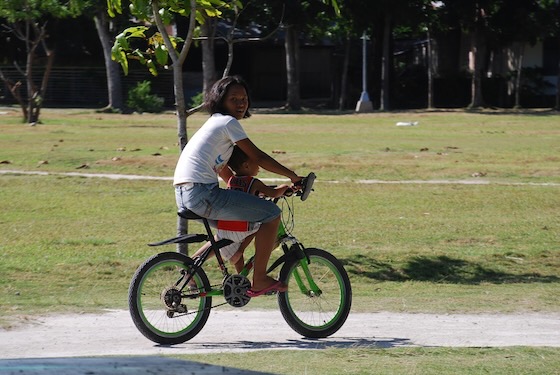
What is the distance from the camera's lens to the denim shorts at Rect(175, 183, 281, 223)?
7207 mm

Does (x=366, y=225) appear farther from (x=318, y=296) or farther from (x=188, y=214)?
(x=188, y=214)

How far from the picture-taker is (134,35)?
9672 mm

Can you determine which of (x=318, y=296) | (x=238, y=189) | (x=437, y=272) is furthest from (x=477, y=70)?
(x=238, y=189)

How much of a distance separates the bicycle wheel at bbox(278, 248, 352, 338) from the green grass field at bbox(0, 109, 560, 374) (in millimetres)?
561

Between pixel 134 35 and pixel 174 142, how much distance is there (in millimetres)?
15174

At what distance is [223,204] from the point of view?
23.6 ft

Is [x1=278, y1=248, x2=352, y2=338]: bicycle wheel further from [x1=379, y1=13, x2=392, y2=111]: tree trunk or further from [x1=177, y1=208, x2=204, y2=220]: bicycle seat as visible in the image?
[x1=379, y1=13, x2=392, y2=111]: tree trunk

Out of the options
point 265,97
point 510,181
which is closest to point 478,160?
point 510,181

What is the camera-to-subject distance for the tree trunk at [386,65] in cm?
4219

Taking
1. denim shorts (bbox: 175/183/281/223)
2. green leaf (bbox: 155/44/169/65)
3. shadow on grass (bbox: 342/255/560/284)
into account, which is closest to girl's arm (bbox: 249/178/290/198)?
denim shorts (bbox: 175/183/281/223)

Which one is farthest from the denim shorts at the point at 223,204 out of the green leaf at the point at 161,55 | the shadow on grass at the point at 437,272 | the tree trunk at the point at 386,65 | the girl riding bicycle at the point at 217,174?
the tree trunk at the point at 386,65

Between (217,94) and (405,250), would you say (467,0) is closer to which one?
(405,250)

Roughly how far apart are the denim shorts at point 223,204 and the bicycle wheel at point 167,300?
387mm

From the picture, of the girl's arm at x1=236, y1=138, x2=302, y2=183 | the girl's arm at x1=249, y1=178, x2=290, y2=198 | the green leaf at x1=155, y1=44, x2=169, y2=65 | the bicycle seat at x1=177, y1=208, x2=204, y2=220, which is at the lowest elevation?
the bicycle seat at x1=177, y1=208, x2=204, y2=220
